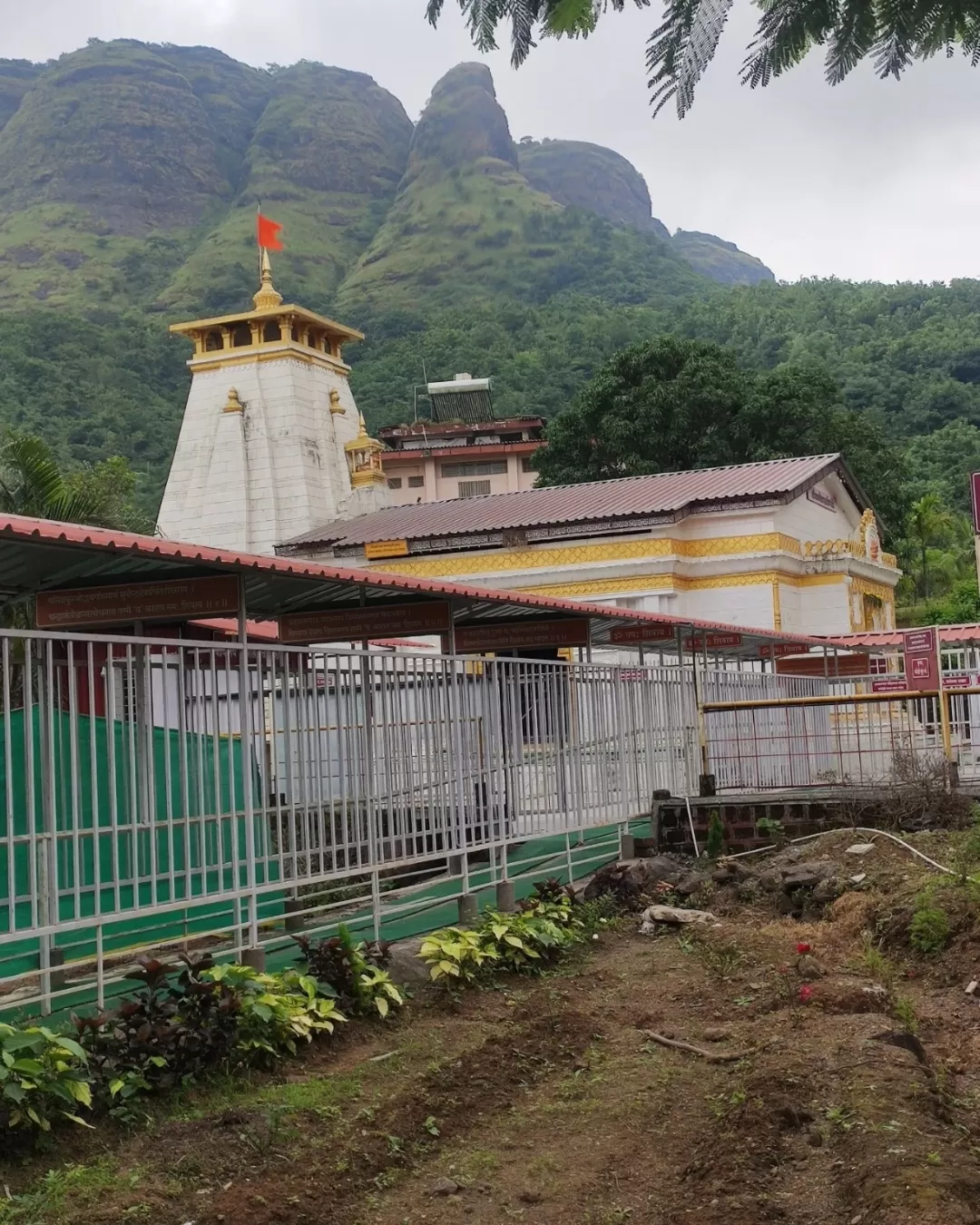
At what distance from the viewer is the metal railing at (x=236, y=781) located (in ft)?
22.3

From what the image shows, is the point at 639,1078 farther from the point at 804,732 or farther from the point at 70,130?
the point at 70,130

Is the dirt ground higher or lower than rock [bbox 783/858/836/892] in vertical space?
lower

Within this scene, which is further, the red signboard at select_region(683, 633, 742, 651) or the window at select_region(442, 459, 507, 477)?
the window at select_region(442, 459, 507, 477)

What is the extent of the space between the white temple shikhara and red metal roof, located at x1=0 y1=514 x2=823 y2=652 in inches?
1162

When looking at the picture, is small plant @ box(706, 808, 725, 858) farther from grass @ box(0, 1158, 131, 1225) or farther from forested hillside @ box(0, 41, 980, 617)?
forested hillside @ box(0, 41, 980, 617)

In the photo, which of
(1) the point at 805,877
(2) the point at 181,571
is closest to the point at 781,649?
(1) the point at 805,877

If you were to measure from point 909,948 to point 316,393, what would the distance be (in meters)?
36.7

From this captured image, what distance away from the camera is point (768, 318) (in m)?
78.9

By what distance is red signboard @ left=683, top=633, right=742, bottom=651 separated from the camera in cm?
2084

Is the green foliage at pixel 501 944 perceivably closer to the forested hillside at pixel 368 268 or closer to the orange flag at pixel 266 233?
the forested hillside at pixel 368 268

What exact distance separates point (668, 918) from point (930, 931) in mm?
1989

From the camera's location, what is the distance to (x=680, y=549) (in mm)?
31734

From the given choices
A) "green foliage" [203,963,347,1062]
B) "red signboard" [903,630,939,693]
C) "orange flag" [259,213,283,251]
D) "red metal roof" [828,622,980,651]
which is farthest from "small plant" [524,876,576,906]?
"orange flag" [259,213,283,251]

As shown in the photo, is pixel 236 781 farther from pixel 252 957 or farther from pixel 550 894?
pixel 550 894
